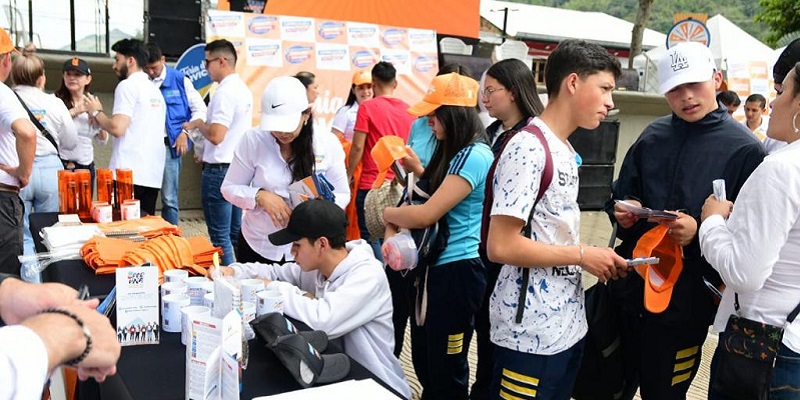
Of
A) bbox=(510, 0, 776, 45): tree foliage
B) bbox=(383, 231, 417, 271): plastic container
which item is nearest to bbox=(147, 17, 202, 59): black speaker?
bbox=(383, 231, 417, 271): plastic container

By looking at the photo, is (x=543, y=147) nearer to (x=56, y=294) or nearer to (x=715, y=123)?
(x=715, y=123)

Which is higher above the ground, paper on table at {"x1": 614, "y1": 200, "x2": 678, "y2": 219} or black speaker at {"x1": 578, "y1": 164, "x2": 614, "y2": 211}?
paper on table at {"x1": 614, "y1": 200, "x2": 678, "y2": 219}

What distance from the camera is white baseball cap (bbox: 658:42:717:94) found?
2.37 m

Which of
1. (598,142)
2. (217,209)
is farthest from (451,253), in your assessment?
(598,142)

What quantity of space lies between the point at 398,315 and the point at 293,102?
4.25 feet

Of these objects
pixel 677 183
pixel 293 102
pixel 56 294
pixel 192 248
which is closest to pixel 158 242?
pixel 192 248

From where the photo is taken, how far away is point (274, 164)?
337cm

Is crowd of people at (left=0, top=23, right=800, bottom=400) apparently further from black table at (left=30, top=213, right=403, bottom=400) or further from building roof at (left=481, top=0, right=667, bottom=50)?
building roof at (left=481, top=0, right=667, bottom=50)

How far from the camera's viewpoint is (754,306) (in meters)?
1.98

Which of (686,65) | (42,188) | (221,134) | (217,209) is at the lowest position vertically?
(217,209)

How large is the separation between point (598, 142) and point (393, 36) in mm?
3233

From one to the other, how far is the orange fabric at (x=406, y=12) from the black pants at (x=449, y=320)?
23.7 ft

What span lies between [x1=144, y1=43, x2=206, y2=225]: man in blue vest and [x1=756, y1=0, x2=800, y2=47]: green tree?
67.4 feet

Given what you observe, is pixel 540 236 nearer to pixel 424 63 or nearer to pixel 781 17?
pixel 424 63
